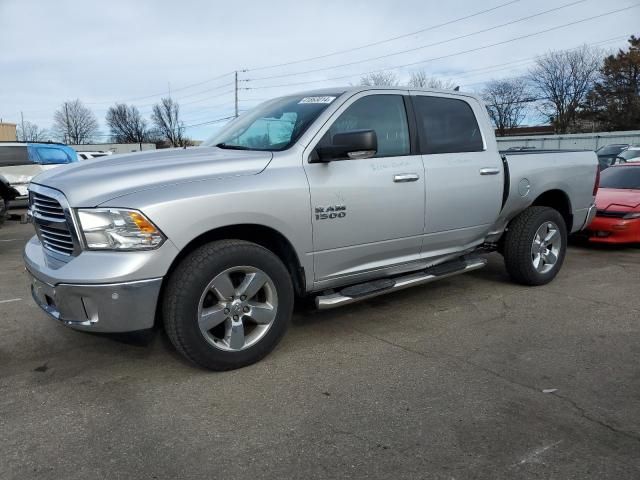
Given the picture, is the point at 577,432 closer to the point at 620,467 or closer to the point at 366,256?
the point at 620,467

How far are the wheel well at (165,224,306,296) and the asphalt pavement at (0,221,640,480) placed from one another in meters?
0.55

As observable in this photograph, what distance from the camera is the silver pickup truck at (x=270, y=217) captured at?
10.4 ft

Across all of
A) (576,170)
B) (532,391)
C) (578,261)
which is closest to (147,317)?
(532,391)

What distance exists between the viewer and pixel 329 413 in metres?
3.07

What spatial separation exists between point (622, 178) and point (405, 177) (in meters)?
6.25

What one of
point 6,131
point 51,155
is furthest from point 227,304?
point 6,131

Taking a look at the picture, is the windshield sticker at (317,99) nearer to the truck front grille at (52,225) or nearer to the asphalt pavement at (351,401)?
the asphalt pavement at (351,401)

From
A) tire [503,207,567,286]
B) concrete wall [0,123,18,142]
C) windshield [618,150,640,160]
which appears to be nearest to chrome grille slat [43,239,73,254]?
tire [503,207,567,286]

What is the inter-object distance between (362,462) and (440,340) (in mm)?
1787

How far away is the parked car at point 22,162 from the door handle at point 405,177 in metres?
11.3

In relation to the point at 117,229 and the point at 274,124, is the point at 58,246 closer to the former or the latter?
the point at 117,229

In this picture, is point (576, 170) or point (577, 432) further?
point (576, 170)

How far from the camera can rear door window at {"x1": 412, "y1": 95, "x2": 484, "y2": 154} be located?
15.1 ft

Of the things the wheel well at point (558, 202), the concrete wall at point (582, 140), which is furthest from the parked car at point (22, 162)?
the concrete wall at point (582, 140)
